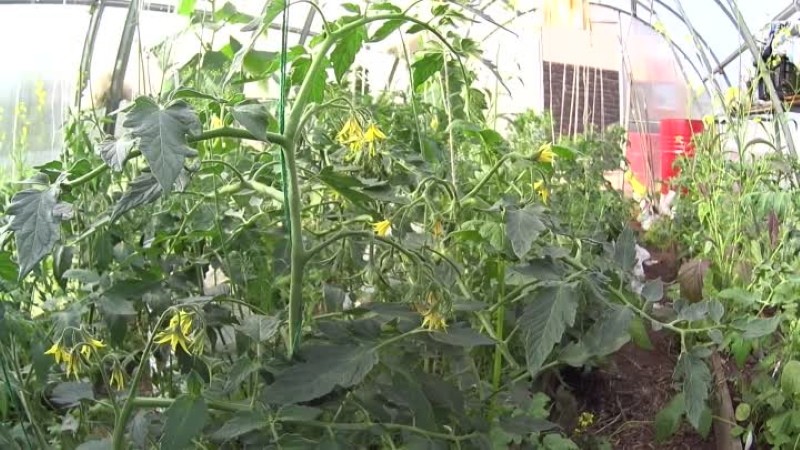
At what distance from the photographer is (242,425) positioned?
2.14ft

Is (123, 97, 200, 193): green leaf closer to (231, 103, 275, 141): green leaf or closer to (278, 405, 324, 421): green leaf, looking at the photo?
(231, 103, 275, 141): green leaf

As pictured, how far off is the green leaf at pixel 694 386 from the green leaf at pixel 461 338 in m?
0.26

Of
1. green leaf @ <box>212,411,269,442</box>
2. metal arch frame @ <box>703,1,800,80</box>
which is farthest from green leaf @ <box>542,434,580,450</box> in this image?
metal arch frame @ <box>703,1,800,80</box>

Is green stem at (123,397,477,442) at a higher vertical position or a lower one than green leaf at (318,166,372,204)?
lower

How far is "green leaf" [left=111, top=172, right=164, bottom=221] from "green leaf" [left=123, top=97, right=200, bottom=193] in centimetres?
6

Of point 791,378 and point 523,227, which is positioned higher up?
point 523,227

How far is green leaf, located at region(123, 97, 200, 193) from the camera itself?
51 cm

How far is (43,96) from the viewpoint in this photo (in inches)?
54.8

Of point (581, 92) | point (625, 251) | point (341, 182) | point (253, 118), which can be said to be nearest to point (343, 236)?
point (341, 182)

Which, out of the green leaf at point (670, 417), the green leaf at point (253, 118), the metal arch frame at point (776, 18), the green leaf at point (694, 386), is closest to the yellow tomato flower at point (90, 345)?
the green leaf at point (253, 118)

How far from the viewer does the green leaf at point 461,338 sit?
709 mm

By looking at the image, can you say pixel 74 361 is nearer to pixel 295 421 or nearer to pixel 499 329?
pixel 295 421

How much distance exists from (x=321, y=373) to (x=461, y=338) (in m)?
0.14

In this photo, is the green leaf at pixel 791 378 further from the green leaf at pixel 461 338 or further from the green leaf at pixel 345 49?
the green leaf at pixel 345 49
